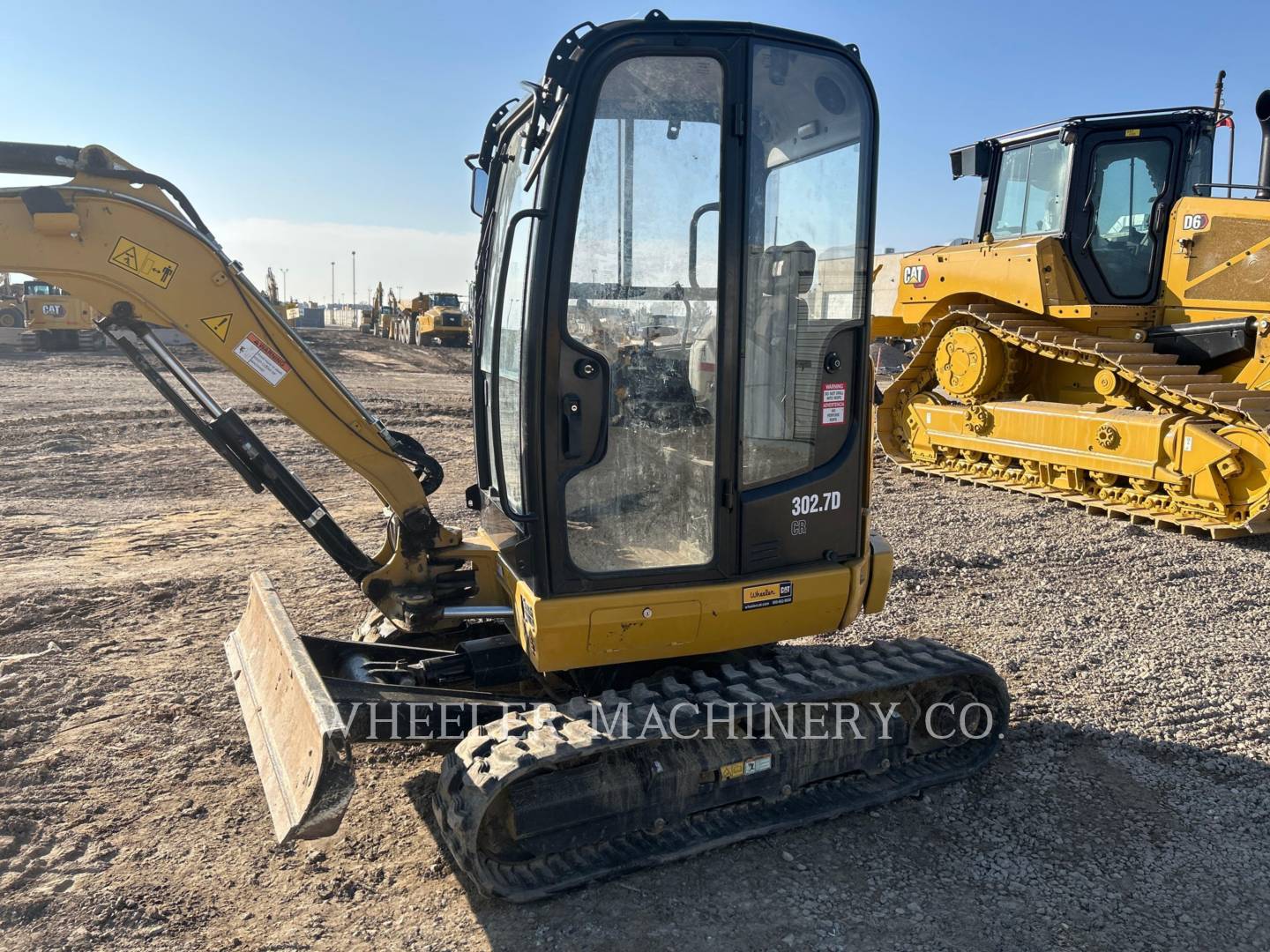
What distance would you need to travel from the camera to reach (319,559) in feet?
22.0

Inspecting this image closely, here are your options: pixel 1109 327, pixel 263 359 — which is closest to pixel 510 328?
pixel 263 359

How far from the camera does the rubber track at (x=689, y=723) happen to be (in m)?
2.84

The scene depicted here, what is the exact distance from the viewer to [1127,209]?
8.61 metres

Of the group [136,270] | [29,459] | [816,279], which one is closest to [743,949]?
[816,279]

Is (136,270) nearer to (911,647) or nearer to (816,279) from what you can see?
(816,279)

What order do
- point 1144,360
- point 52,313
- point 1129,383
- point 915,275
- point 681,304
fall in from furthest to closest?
point 52,313
point 915,275
point 1129,383
point 1144,360
point 681,304

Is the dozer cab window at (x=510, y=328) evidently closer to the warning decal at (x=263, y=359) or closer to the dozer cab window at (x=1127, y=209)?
the warning decal at (x=263, y=359)

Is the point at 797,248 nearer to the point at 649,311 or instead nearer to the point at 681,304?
the point at 681,304

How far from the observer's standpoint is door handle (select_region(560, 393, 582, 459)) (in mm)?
2938

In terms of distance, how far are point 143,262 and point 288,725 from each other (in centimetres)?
172

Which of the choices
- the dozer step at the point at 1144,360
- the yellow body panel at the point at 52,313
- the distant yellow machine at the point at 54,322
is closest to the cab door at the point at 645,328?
the dozer step at the point at 1144,360

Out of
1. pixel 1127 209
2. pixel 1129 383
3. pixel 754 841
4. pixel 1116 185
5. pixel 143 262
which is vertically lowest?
pixel 754 841

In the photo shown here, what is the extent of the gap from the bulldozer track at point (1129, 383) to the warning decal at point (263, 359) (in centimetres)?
702

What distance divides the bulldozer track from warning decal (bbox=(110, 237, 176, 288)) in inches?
293
